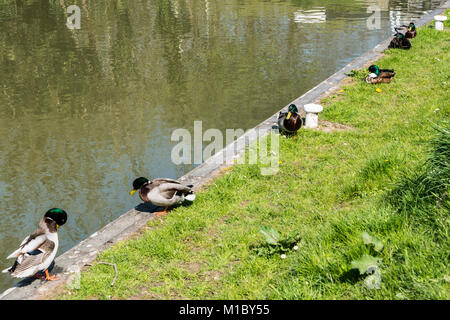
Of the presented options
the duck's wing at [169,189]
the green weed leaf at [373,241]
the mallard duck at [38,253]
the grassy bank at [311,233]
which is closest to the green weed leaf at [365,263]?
the grassy bank at [311,233]

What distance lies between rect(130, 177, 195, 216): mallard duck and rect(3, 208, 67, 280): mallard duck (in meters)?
1.39

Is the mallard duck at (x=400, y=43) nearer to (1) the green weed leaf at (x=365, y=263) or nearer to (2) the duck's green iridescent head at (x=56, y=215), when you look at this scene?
(1) the green weed leaf at (x=365, y=263)

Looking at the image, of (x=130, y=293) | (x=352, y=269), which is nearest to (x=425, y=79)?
(x=352, y=269)

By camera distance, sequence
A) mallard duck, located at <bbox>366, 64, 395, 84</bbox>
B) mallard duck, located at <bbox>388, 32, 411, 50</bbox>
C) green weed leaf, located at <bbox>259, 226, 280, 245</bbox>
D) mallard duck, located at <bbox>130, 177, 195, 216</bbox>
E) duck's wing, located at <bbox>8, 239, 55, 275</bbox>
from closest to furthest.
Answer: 1. duck's wing, located at <bbox>8, 239, 55, 275</bbox>
2. green weed leaf, located at <bbox>259, 226, 280, 245</bbox>
3. mallard duck, located at <bbox>130, 177, 195, 216</bbox>
4. mallard duck, located at <bbox>366, 64, 395, 84</bbox>
5. mallard duck, located at <bbox>388, 32, 411, 50</bbox>

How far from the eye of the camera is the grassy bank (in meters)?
4.48

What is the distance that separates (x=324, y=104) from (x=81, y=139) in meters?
5.38

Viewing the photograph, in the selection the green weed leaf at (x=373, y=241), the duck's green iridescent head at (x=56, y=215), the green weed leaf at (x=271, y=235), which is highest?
the green weed leaf at (x=373, y=241)

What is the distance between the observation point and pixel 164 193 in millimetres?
6660

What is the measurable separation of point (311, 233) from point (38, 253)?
9.70ft

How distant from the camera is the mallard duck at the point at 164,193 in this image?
21.7ft

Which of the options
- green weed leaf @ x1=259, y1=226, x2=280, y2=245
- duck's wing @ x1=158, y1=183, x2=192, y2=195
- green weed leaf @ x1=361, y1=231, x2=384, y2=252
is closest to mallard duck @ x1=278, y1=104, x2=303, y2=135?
duck's wing @ x1=158, y1=183, x2=192, y2=195

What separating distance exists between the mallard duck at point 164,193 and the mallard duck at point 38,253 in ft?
4.55

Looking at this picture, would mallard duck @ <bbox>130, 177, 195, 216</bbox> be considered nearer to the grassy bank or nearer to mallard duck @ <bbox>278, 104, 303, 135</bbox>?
the grassy bank
